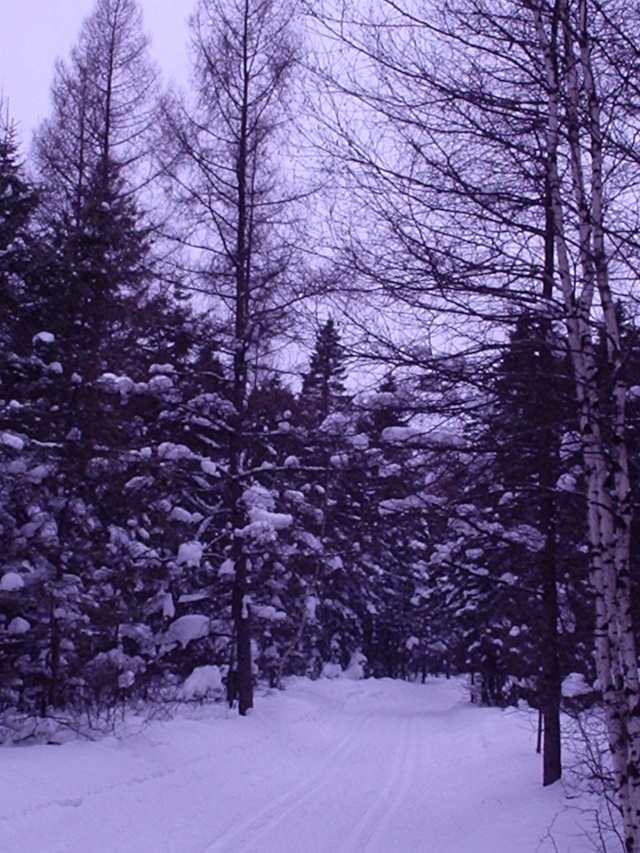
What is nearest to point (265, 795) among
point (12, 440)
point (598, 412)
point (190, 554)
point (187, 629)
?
point (190, 554)

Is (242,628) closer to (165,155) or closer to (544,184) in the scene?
(165,155)

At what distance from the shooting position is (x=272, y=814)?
38.6 ft

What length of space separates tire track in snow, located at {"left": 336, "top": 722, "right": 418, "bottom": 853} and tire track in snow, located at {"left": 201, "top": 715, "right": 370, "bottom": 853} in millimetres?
934

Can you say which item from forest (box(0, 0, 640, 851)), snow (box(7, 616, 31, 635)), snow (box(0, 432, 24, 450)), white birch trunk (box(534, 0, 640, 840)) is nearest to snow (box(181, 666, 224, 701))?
forest (box(0, 0, 640, 851))

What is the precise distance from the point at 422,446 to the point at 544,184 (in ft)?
7.13

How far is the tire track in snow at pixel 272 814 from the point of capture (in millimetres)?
9820

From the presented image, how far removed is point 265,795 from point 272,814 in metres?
1.42

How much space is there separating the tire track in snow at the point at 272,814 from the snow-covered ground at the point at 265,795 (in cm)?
2

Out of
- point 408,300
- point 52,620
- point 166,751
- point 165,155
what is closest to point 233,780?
point 166,751

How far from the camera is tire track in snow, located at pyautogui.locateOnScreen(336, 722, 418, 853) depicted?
10.6m

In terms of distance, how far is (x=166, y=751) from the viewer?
13.5 meters

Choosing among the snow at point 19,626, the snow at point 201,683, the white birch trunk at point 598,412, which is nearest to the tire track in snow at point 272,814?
the snow at point 201,683

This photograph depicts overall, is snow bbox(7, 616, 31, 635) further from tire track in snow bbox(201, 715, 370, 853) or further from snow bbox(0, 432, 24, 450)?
tire track in snow bbox(201, 715, 370, 853)

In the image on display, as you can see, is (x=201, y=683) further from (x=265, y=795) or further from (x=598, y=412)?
(x=598, y=412)
